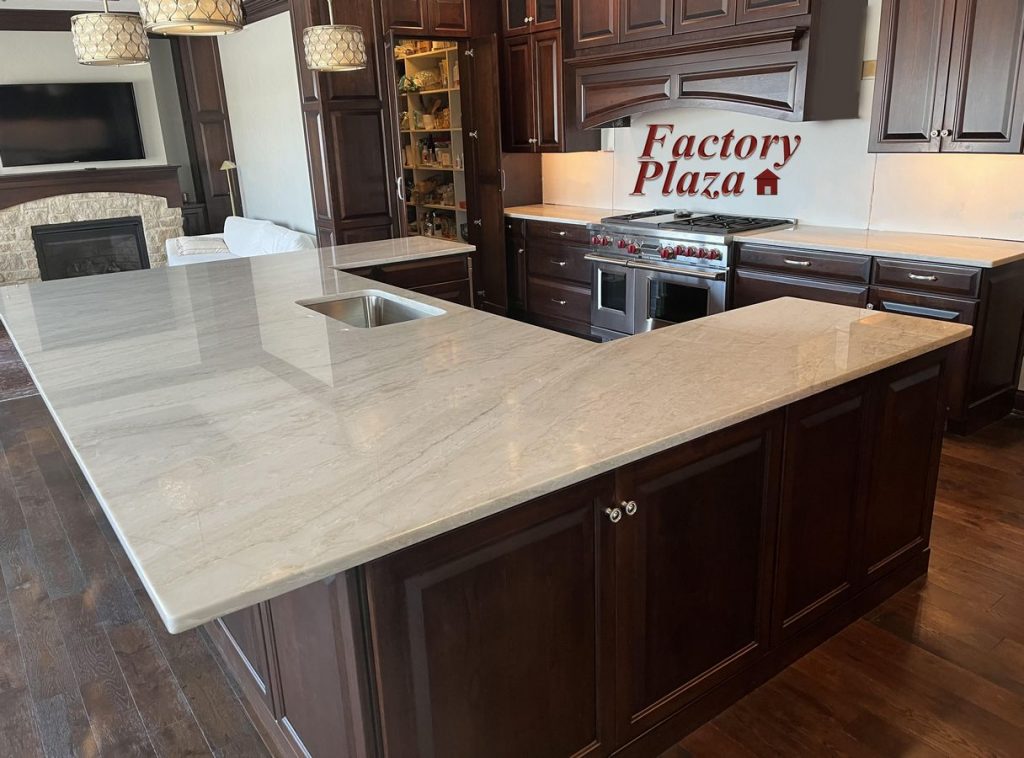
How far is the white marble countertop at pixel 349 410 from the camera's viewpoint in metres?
1.20

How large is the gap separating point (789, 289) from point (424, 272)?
1911 mm

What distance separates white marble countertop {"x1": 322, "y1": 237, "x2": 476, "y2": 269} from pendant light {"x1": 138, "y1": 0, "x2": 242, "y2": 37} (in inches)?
59.8

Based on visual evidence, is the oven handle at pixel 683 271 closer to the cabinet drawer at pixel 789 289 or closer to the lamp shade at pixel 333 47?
the cabinet drawer at pixel 789 289

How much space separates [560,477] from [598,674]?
0.55m

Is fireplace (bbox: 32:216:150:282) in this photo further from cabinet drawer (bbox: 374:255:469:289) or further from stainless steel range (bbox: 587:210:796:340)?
stainless steel range (bbox: 587:210:796:340)

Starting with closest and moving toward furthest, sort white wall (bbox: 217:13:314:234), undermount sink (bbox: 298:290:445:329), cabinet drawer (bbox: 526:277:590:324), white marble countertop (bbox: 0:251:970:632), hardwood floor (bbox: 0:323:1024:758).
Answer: white marble countertop (bbox: 0:251:970:632)
hardwood floor (bbox: 0:323:1024:758)
undermount sink (bbox: 298:290:445:329)
cabinet drawer (bbox: 526:277:590:324)
white wall (bbox: 217:13:314:234)

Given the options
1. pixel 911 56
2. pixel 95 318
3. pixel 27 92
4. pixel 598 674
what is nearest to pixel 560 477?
pixel 598 674

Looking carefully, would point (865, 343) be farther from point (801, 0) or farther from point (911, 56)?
point (801, 0)

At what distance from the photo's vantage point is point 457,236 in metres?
6.56

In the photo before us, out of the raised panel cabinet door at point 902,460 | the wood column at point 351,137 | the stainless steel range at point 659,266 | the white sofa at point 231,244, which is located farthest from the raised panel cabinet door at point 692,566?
the white sofa at point 231,244

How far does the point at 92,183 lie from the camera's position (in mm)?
7609

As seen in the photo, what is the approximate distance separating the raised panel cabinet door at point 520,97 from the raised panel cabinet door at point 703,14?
134 cm

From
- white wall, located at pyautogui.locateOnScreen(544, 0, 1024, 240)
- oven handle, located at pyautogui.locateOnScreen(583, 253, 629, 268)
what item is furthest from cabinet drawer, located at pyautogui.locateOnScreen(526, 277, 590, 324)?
white wall, located at pyautogui.locateOnScreen(544, 0, 1024, 240)

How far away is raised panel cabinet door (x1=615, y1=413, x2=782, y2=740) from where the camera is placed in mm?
1645
